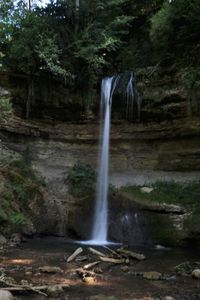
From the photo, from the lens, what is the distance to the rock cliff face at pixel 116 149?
18844 millimetres

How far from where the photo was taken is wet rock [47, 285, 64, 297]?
793 cm

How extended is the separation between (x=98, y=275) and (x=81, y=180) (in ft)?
29.2

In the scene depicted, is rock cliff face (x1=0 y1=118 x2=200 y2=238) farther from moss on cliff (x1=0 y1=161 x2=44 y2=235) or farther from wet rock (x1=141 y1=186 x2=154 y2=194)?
wet rock (x1=141 y1=186 x2=154 y2=194)

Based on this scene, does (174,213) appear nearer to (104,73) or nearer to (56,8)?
(104,73)

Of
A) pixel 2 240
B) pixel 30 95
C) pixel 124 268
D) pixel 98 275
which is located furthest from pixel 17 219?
pixel 30 95

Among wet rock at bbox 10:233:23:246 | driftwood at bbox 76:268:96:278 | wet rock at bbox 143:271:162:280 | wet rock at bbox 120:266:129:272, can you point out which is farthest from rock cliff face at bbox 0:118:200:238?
wet rock at bbox 143:271:162:280

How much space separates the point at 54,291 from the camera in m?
7.98

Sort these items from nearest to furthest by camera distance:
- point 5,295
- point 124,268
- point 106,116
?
point 5,295 < point 124,268 < point 106,116

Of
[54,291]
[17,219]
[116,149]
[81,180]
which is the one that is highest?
[116,149]

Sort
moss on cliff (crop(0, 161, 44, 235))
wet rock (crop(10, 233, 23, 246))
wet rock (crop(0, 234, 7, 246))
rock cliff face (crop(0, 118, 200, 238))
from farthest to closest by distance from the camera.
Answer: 1. rock cliff face (crop(0, 118, 200, 238))
2. moss on cliff (crop(0, 161, 44, 235))
3. wet rock (crop(10, 233, 23, 246))
4. wet rock (crop(0, 234, 7, 246))

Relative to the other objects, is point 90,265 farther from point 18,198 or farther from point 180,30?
point 180,30

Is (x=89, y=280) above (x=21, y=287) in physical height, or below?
below

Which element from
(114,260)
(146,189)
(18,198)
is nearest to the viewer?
(114,260)

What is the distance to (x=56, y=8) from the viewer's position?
21.6 metres
